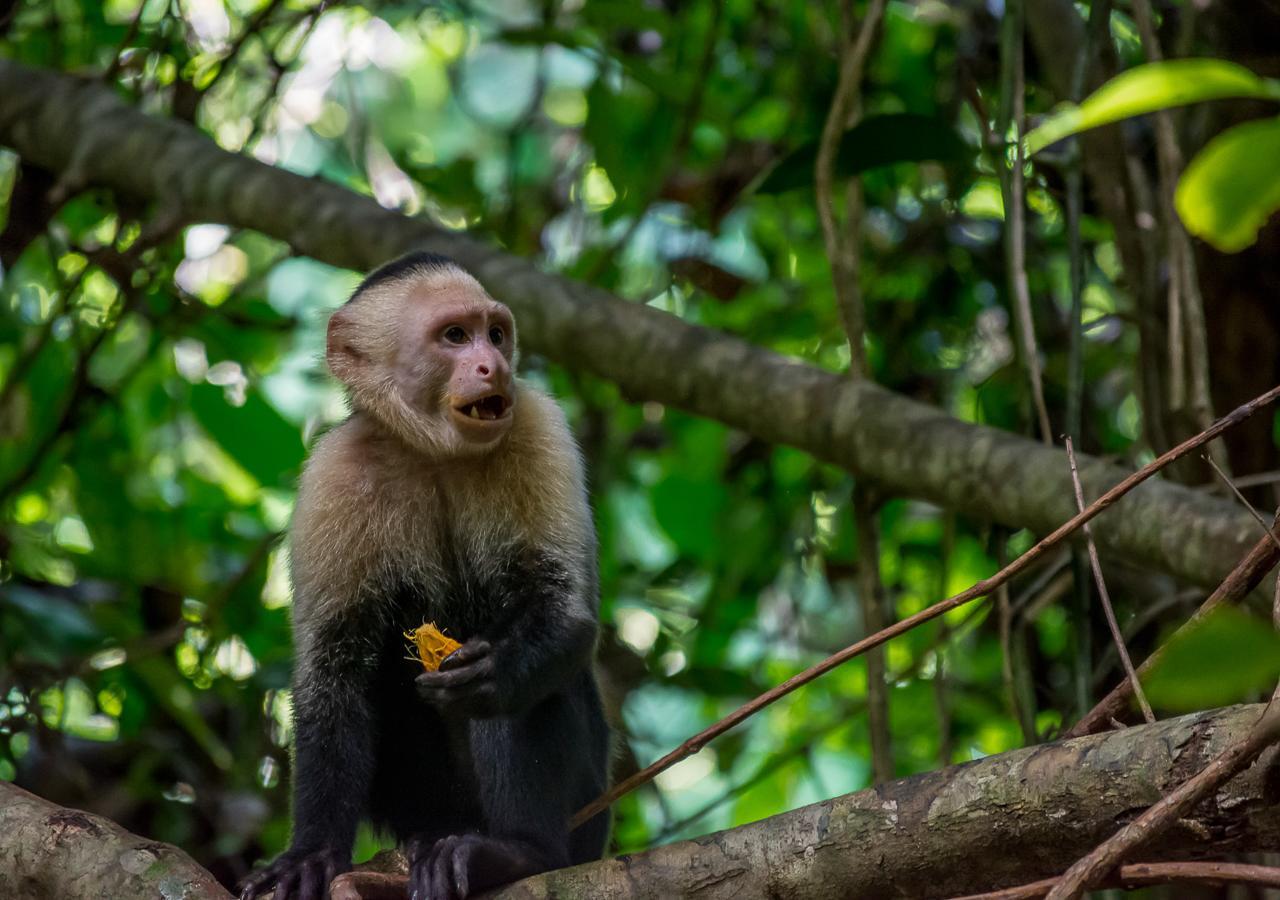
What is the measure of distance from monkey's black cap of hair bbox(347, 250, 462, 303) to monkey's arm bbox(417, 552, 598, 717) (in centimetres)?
85

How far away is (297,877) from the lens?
106 inches

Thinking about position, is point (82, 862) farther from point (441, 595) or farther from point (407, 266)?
point (407, 266)

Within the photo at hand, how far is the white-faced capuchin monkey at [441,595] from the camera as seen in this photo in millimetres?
2879

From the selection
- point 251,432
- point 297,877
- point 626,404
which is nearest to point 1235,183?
point 297,877

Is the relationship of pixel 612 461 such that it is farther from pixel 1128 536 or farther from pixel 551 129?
pixel 1128 536

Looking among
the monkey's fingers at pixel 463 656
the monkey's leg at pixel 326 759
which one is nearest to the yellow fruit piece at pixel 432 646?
the monkey's fingers at pixel 463 656

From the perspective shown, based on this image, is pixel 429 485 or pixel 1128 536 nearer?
pixel 1128 536

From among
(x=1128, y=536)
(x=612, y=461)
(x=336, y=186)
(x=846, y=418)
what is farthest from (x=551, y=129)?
(x=1128, y=536)

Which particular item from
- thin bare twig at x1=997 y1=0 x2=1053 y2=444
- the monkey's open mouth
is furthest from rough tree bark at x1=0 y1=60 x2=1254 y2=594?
the monkey's open mouth

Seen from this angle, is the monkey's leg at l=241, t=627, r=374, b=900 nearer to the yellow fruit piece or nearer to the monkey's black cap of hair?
the yellow fruit piece

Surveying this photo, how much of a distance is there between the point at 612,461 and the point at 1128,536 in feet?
8.45

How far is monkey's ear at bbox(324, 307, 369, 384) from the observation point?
12.0 ft

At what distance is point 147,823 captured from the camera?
4.41 metres

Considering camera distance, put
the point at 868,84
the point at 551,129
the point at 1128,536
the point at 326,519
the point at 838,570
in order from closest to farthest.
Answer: the point at 1128,536 < the point at 326,519 < the point at 868,84 < the point at 838,570 < the point at 551,129
